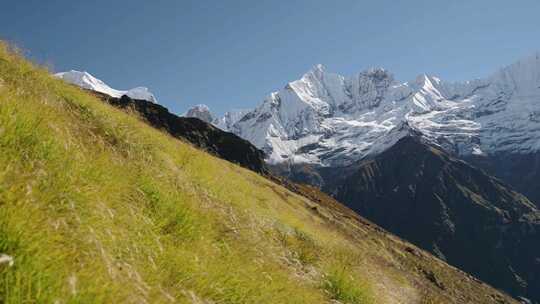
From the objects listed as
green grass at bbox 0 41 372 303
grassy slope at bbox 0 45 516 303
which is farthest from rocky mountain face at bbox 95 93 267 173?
green grass at bbox 0 41 372 303

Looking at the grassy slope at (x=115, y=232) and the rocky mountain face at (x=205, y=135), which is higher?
the rocky mountain face at (x=205, y=135)

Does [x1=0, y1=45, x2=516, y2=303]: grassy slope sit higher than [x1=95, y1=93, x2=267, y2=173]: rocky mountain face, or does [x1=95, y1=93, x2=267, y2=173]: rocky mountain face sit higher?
[x1=95, y1=93, x2=267, y2=173]: rocky mountain face

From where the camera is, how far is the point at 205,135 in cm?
12862

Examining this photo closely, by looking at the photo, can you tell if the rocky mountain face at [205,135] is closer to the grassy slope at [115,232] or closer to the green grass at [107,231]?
the grassy slope at [115,232]

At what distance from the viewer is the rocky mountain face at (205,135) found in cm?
11144

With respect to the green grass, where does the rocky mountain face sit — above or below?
above

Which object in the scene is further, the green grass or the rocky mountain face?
the rocky mountain face

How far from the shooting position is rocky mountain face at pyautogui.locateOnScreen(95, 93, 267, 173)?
11144 cm

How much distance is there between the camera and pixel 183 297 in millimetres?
6227

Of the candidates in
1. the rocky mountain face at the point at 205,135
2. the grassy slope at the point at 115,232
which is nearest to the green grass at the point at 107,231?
the grassy slope at the point at 115,232

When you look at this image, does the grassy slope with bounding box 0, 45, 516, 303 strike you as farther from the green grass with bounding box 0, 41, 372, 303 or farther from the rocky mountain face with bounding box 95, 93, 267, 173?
the rocky mountain face with bounding box 95, 93, 267, 173

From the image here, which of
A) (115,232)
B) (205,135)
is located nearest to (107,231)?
(115,232)

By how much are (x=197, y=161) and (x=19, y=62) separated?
5767 millimetres

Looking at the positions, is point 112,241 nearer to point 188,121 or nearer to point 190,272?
point 190,272
